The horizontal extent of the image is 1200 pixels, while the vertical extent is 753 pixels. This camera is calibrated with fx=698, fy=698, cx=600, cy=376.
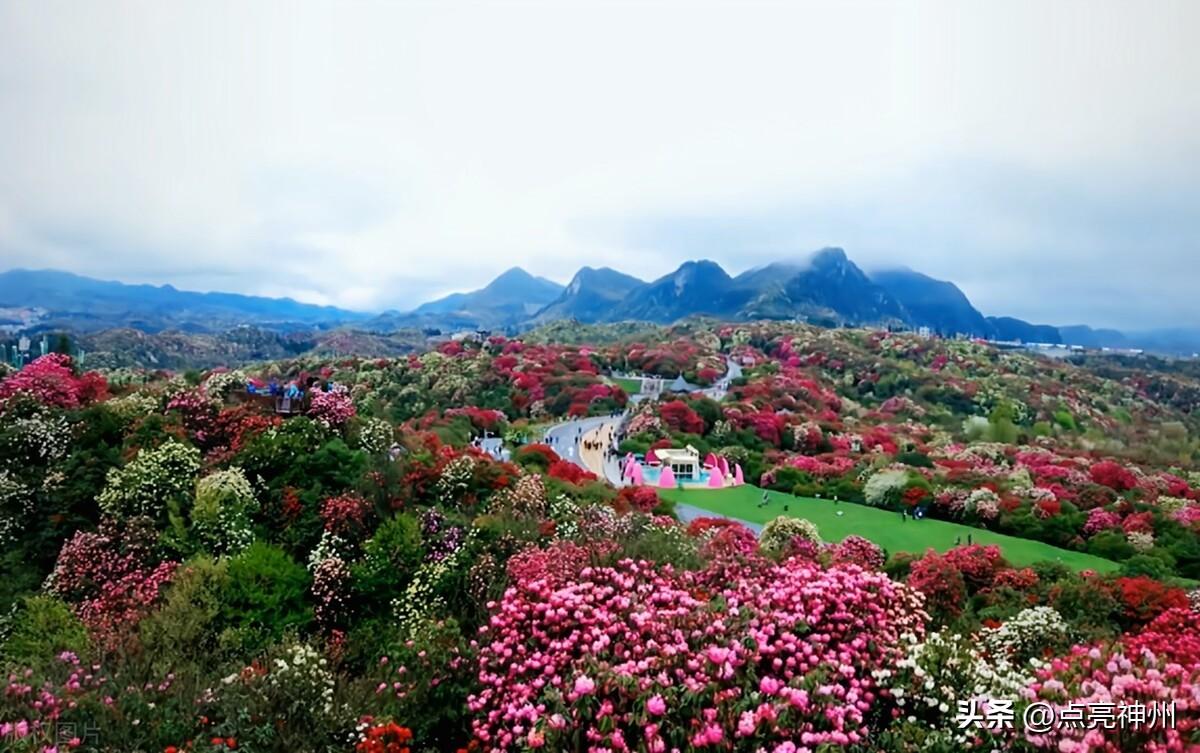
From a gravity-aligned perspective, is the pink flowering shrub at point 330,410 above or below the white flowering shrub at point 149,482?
above

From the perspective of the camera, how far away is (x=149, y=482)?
491 inches

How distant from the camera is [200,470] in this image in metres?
13.3

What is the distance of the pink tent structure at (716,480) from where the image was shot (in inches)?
985

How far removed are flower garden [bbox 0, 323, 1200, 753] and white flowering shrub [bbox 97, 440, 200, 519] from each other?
5 centimetres

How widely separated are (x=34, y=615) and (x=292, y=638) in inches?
154

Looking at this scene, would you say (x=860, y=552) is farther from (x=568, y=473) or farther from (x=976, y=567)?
(x=568, y=473)

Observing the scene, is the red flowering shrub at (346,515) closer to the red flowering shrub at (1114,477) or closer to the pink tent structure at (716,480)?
the pink tent structure at (716,480)

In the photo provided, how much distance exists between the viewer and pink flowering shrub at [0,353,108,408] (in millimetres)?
15508

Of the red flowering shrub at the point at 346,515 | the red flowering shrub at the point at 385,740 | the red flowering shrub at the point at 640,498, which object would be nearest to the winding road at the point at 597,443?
the red flowering shrub at the point at 640,498

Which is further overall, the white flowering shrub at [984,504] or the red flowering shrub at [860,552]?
the white flowering shrub at [984,504]

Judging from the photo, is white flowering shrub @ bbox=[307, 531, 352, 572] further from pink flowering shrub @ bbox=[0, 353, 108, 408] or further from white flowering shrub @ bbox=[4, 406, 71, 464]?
pink flowering shrub @ bbox=[0, 353, 108, 408]

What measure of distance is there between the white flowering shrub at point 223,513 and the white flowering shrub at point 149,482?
2.18ft

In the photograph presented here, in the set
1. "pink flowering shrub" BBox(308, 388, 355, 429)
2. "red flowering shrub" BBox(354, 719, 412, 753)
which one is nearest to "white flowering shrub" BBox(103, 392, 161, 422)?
"pink flowering shrub" BBox(308, 388, 355, 429)

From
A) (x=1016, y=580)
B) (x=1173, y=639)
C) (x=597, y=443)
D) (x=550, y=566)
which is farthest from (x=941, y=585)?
(x=597, y=443)
